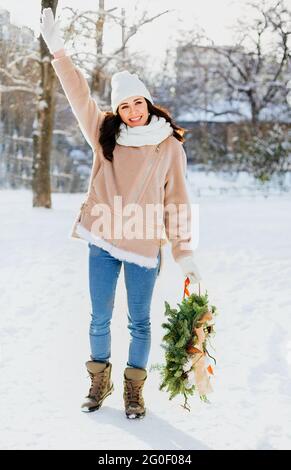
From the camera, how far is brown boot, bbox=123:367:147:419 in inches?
127

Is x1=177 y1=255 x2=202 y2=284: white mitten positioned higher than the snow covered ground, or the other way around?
x1=177 y1=255 x2=202 y2=284: white mitten

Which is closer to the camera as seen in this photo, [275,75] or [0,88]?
[0,88]

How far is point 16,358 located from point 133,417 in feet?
4.09

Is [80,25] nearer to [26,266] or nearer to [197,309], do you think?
[26,266]

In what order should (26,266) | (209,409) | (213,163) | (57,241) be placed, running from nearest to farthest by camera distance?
(209,409)
(26,266)
(57,241)
(213,163)

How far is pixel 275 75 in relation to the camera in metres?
25.3

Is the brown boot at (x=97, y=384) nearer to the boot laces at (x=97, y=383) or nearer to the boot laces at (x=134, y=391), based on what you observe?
the boot laces at (x=97, y=383)

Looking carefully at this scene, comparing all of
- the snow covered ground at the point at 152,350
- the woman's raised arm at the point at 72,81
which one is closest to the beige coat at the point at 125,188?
the woman's raised arm at the point at 72,81

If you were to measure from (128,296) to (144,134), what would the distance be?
786 millimetres

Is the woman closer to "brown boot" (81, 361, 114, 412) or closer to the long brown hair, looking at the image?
the long brown hair

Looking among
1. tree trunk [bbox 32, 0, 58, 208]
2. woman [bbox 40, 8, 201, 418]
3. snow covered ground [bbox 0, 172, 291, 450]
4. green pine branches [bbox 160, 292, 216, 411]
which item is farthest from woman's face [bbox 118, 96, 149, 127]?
tree trunk [bbox 32, 0, 58, 208]

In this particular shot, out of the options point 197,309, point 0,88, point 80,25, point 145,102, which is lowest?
point 197,309

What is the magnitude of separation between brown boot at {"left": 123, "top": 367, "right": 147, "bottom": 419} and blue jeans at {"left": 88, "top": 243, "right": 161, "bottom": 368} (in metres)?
0.04

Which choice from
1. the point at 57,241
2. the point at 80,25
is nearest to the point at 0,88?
the point at 80,25
